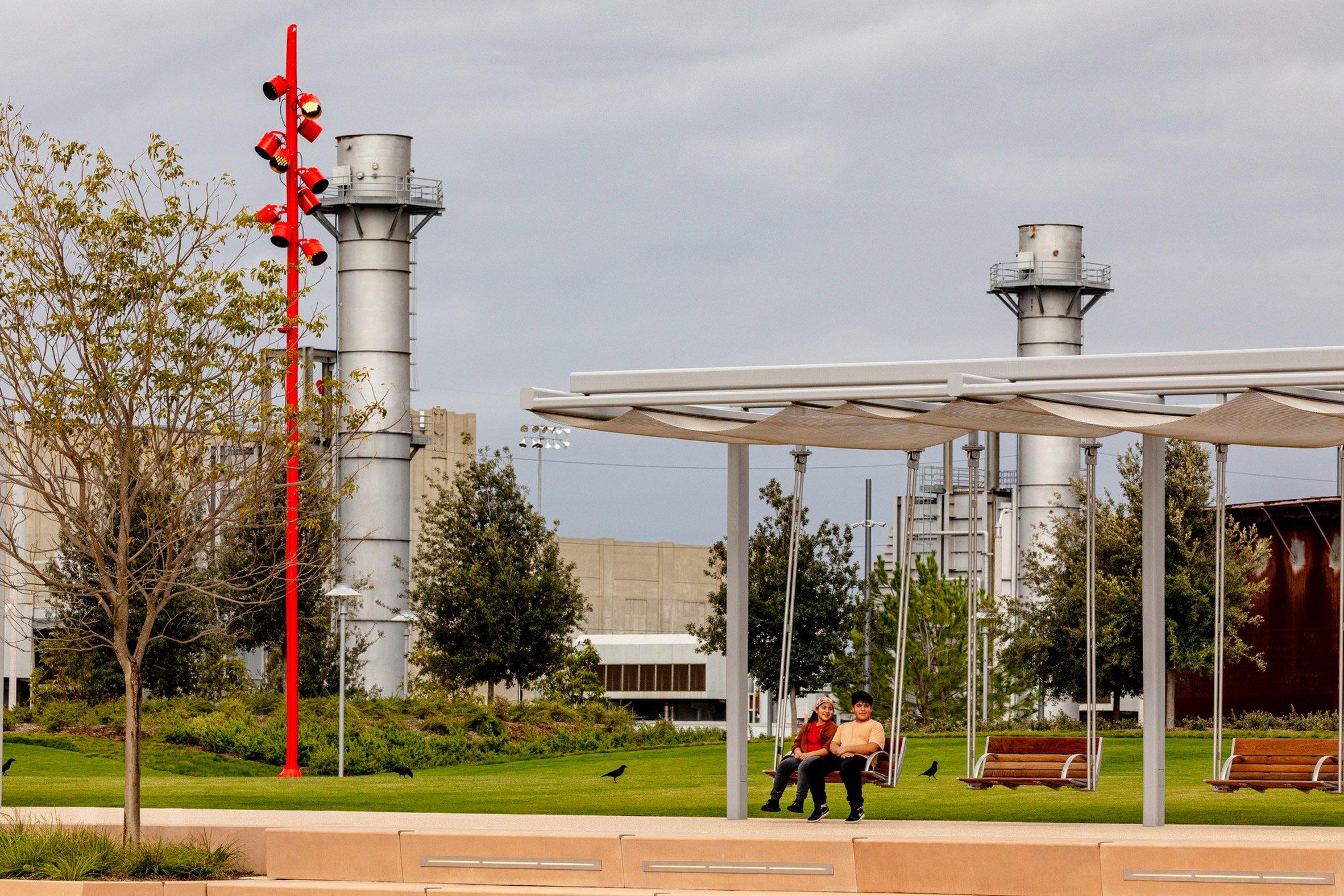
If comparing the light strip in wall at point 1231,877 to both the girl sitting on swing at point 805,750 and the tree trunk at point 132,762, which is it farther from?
the tree trunk at point 132,762

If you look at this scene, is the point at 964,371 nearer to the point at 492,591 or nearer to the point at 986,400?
the point at 986,400

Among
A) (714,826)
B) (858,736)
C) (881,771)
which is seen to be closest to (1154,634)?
(858,736)

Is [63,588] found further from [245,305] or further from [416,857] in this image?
[416,857]

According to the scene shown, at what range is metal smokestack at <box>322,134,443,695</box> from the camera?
136 feet

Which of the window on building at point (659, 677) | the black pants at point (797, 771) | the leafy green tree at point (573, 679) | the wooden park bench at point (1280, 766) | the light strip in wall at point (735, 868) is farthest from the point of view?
the window on building at point (659, 677)

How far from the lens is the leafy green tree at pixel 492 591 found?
36.5 m

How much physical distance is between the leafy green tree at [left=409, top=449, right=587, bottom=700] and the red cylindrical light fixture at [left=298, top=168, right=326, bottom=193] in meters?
13.3

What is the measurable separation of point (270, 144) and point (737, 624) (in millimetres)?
13084

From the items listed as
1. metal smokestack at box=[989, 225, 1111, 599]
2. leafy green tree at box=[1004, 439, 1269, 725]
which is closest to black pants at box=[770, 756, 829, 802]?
leafy green tree at box=[1004, 439, 1269, 725]

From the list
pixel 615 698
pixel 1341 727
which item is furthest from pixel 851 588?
pixel 615 698

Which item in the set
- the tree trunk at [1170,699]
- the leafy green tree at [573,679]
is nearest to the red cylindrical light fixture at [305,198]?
the leafy green tree at [573,679]

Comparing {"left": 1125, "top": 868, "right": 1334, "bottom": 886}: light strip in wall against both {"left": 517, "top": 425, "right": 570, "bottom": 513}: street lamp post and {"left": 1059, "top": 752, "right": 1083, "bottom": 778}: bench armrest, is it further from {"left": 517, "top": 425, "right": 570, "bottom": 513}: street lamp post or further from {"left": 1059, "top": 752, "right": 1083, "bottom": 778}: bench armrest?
{"left": 517, "top": 425, "right": 570, "bottom": 513}: street lamp post

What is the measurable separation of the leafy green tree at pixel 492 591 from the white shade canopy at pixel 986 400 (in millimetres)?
22030

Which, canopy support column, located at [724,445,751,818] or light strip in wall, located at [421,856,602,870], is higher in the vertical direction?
canopy support column, located at [724,445,751,818]
